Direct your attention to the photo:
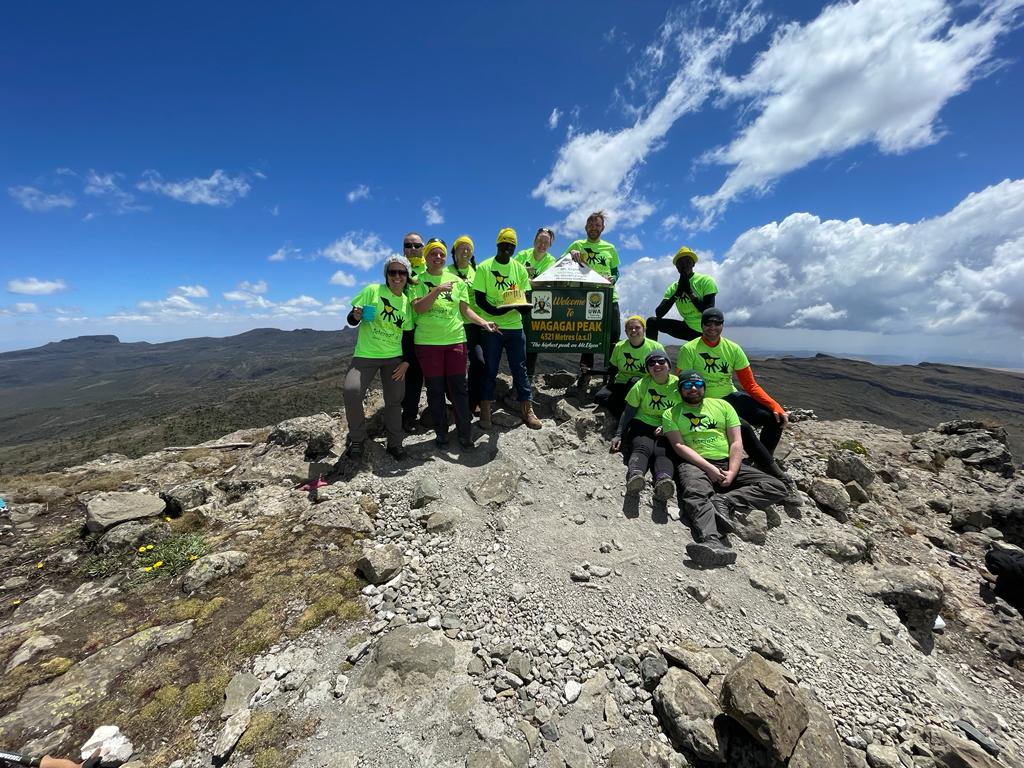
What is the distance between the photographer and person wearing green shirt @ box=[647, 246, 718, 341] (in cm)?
936

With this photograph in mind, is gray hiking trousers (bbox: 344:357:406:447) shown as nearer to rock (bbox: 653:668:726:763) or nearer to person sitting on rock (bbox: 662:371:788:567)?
person sitting on rock (bbox: 662:371:788:567)

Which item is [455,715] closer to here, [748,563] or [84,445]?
[748,563]

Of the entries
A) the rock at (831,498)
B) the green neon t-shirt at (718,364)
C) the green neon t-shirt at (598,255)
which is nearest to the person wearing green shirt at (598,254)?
the green neon t-shirt at (598,255)

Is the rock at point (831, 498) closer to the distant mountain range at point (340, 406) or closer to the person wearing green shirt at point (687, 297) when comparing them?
the person wearing green shirt at point (687, 297)

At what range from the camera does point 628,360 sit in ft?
29.6

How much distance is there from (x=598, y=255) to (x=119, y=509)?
34.0 ft

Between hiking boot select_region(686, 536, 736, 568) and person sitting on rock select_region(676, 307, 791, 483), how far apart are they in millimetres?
2492

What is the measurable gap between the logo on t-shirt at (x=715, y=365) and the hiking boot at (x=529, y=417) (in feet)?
11.8

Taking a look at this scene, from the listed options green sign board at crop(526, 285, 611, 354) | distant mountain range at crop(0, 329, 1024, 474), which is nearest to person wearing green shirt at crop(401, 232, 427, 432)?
green sign board at crop(526, 285, 611, 354)

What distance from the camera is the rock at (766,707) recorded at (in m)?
3.73

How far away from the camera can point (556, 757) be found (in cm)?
372

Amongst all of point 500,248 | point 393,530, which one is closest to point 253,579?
point 393,530

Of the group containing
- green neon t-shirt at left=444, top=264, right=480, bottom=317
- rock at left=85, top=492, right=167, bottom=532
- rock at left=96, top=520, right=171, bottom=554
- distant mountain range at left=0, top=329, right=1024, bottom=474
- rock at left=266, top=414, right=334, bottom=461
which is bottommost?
distant mountain range at left=0, top=329, right=1024, bottom=474

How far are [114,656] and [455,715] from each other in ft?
12.0
